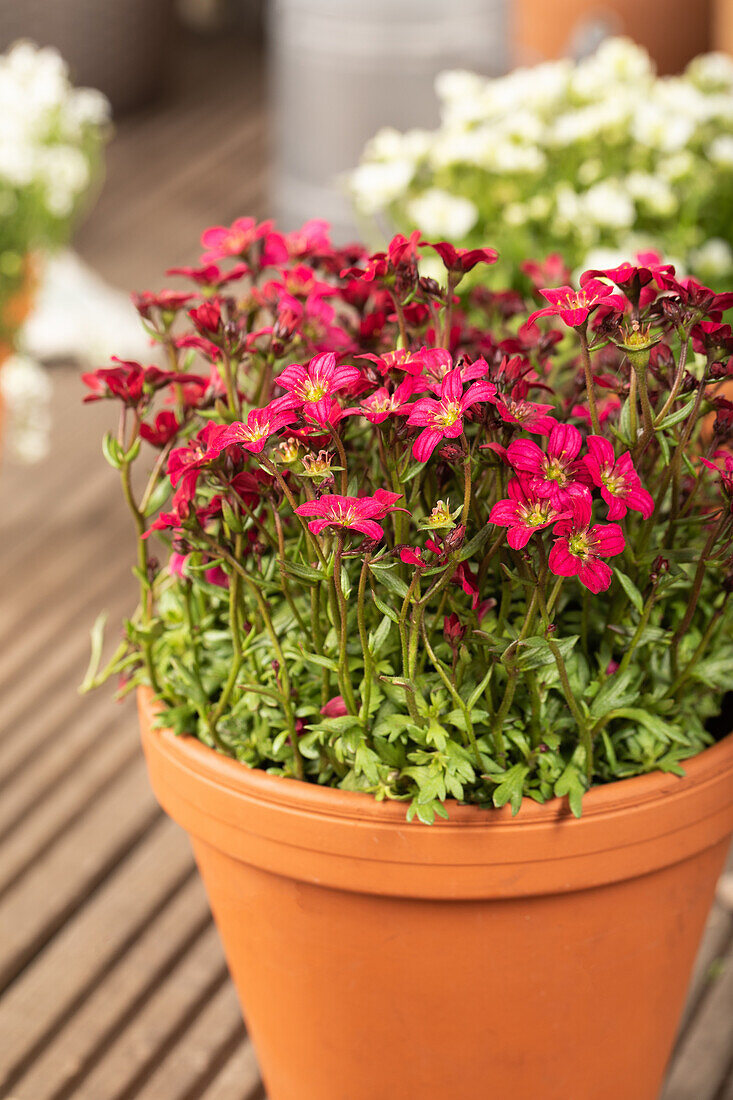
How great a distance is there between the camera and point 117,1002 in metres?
1.30

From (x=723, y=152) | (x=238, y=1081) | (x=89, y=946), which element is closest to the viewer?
(x=238, y=1081)

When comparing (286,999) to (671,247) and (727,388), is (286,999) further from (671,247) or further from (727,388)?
(671,247)

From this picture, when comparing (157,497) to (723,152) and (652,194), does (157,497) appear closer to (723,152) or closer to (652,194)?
(652,194)

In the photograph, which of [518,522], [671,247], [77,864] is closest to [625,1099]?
[518,522]

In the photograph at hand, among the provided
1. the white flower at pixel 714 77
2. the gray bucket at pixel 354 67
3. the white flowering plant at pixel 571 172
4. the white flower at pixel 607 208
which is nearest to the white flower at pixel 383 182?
the white flowering plant at pixel 571 172

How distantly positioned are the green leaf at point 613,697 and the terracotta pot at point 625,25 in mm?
2003

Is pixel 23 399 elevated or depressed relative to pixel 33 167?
depressed

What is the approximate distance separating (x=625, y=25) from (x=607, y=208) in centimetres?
131

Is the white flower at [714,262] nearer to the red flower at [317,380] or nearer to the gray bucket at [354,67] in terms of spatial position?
the red flower at [317,380]

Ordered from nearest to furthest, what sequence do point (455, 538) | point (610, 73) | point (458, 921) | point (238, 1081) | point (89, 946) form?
point (455, 538), point (458, 921), point (238, 1081), point (89, 946), point (610, 73)

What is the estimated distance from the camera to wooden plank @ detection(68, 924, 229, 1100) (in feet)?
3.97

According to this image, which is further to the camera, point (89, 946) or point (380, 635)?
point (89, 946)

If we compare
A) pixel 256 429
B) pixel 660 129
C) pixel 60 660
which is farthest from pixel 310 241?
pixel 60 660

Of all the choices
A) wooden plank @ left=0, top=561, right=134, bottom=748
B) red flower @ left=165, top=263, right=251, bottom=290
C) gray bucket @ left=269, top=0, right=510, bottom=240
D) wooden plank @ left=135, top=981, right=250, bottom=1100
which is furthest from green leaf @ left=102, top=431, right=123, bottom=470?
gray bucket @ left=269, top=0, right=510, bottom=240
